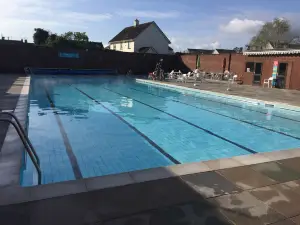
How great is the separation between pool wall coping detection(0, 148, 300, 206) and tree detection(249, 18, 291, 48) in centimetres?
4892

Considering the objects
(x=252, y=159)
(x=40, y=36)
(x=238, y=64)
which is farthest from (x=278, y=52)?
(x=40, y=36)

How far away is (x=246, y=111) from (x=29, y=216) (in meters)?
8.79

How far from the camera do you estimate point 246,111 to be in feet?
32.1

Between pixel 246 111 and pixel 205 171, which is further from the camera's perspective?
pixel 246 111

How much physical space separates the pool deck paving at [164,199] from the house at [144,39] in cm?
3418

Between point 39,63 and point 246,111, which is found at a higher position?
point 39,63

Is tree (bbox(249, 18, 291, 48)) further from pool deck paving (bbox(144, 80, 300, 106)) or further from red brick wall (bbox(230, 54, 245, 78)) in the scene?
pool deck paving (bbox(144, 80, 300, 106))

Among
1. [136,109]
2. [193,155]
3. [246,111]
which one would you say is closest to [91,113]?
[136,109]

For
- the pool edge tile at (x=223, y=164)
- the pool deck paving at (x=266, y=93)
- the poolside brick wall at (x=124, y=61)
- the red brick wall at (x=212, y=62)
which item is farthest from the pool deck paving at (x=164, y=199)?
the red brick wall at (x=212, y=62)

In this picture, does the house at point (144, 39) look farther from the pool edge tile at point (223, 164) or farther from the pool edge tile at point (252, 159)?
the pool edge tile at point (223, 164)

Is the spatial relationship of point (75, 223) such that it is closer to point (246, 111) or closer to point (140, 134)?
point (140, 134)

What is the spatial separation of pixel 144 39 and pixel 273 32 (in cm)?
2668

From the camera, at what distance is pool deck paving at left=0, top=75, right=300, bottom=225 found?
2.39m

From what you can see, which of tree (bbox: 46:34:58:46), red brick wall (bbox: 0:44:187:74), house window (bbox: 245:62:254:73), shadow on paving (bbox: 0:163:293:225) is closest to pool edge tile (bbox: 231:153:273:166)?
shadow on paving (bbox: 0:163:293:225)
